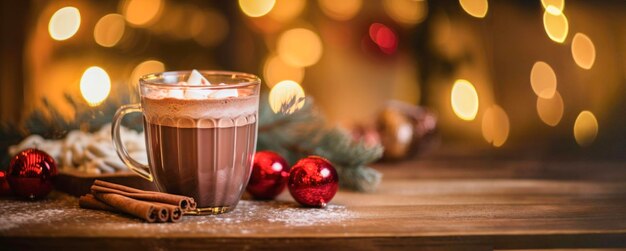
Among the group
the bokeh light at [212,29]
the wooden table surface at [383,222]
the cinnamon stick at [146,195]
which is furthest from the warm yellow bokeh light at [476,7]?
the cinnamon stick at [146,195]

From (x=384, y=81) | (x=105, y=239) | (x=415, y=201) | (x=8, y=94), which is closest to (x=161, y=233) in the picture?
(x=105, y=239)

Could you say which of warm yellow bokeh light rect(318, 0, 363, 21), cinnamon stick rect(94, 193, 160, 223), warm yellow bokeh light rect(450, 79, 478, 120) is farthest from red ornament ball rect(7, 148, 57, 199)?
warm yellow bokeh light rect(318, 0, 363, 21)

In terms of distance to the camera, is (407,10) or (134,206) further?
(407,10)

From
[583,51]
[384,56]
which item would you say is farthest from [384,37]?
[583,51]

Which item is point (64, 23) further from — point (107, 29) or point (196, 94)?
point (196, 94)

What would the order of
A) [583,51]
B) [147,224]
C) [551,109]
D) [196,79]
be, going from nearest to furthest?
[147,224], [196,79], [583,51], [551,109]

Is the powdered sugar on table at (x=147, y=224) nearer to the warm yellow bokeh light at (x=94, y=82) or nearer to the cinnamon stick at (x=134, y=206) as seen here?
the cinnamon stick at (x=134, y=206)
